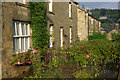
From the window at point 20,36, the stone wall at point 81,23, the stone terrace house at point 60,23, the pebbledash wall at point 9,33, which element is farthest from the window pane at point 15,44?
the stone wall at point 81,23

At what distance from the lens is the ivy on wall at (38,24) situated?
881cm

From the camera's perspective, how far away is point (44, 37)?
972 centimetres

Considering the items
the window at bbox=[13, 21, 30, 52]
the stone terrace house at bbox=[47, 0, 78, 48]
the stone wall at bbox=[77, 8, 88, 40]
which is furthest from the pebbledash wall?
the stone wall at bbox=[77, 8, 88, 40]

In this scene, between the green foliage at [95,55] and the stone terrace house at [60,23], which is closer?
the green foliage at [95,55]

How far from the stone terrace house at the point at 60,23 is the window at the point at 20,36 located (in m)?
2.45

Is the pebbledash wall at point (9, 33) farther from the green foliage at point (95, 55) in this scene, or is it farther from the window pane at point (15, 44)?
the green foliage at point (95, 55)

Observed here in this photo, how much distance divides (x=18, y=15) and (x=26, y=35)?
1.34m

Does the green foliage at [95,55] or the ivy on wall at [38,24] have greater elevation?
the ivy on wall at [38,24]

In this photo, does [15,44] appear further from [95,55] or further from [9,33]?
[95,55]

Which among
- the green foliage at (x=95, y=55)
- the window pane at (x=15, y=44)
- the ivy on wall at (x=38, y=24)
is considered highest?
the ivy on wall at (x=38, y=24)

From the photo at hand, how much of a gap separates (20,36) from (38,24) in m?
1.72

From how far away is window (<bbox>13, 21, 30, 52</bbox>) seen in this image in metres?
7.36

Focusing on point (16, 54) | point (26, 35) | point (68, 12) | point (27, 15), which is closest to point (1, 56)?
point (16, 54)

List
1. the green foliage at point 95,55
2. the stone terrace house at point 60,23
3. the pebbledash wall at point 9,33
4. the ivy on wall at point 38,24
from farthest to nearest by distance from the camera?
the stone terrace house at point 60,23
the ivy on wall at point 38,24
the green foliage at point 95,55
the pebbledash wall at point 9,33
